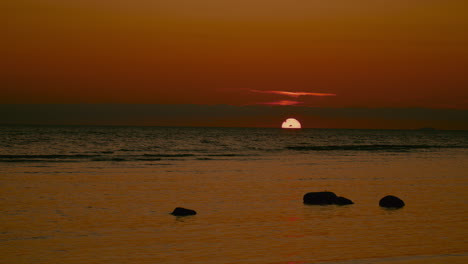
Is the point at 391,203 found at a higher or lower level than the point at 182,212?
higher

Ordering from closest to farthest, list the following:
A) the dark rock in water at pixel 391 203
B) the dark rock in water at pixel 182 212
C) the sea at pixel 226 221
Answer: the sea at pixel 226 221 < the dark rock in water at pixel 182 212 < the dark rock in water at pixel 391 203

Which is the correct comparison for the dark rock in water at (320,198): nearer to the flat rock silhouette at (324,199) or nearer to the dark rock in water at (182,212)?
the flat rock silhouette at (324,199)

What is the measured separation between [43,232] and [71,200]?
6.59 metres

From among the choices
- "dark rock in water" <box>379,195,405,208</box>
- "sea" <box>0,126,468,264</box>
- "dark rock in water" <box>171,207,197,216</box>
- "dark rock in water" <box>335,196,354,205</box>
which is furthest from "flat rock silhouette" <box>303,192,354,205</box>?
"dark rock in water" <box>171,207,197,216</box>

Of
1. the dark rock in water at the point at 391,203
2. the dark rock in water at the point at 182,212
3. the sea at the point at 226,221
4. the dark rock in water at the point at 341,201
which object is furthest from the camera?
the dark rock in water at the point at 341,201

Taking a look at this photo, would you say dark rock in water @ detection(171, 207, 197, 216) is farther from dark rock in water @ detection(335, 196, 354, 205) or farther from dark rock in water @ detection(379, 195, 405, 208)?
dark rock in water @ detection(379, 195, 405, 208)

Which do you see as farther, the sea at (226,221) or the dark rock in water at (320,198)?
the dark rock in water at (320,198)

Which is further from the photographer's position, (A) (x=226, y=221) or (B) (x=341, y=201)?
(B) (x=341, y=201)

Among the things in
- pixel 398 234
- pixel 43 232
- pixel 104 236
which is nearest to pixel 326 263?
pixel 398 234

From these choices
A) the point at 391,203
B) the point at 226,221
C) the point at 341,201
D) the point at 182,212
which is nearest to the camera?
the point at 226,221

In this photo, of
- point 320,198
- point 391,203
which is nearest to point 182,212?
point 320,198

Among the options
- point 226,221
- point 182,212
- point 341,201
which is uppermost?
point 341,201

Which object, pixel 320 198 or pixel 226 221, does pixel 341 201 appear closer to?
Result: pixel 320 198

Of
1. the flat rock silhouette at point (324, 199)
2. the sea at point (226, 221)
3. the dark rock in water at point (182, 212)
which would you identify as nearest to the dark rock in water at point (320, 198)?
the flat rock silhouette at point (324, 199)
